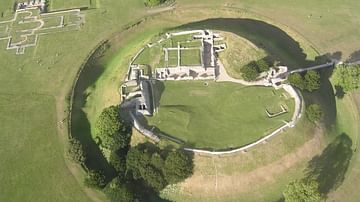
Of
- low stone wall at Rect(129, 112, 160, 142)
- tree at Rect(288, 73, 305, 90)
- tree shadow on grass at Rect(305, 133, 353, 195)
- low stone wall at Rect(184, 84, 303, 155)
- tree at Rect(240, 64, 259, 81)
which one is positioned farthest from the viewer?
tree at Rect(240, 64, 259, 81)

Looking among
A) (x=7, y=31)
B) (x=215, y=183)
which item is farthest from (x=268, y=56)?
(x=7, y=31)

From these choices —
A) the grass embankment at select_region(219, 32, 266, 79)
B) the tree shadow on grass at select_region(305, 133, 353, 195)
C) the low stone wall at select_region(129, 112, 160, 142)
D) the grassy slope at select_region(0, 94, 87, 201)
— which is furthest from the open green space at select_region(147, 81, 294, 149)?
the grassy slope at select_region(0, 94, 87, 201)

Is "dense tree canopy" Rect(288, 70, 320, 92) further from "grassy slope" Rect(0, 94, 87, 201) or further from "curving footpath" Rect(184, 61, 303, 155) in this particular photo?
"grassy slope" Rect(0, 94, 87, 201)

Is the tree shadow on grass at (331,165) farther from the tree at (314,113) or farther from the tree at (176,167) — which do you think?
the tree at (176,167)

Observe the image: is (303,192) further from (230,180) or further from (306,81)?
(306,81)

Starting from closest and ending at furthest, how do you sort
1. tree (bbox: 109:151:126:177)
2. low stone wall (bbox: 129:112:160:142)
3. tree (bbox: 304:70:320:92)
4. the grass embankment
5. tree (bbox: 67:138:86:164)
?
tree (bbox: 109:151:126:177), low stone wall (bbox: 129:112:160:142), tree (bbox: 67:138:86:164), tree (bbox: 304:70:320:92), the grass embankment
